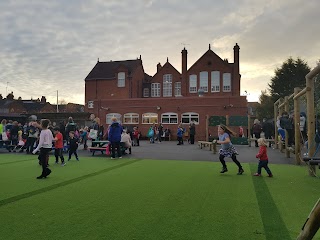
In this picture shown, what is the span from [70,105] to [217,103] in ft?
232

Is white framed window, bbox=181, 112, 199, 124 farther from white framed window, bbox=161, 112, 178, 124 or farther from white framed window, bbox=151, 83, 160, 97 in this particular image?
white framed window, bbox=151, 83, 160, 97

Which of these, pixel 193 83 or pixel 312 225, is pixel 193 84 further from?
pixel 312 225

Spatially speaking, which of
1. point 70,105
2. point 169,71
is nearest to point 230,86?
point 169,71

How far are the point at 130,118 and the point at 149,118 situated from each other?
97.1 inches

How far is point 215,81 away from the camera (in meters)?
46.1

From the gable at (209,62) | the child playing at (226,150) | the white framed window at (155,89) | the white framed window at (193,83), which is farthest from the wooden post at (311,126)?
the white framed window at (155,89)

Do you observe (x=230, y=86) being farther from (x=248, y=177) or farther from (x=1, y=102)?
(x=1, y=102)

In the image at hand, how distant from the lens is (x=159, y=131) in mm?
30125

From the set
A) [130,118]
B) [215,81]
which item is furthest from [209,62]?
[130,118]

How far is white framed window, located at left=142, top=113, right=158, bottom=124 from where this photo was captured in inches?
1430

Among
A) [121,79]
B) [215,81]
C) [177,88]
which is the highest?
[121,79]

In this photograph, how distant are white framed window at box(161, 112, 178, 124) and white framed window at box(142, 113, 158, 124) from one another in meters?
0.91

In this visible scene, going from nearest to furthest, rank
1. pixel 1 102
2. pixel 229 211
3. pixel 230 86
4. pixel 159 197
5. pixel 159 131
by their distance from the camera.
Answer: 1. pixel 229 211
2. pixel 159 197
3. pixel 159 131
4. pixel 230 86
5. pixel 1 102

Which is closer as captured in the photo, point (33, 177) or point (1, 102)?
point (33, 177)
